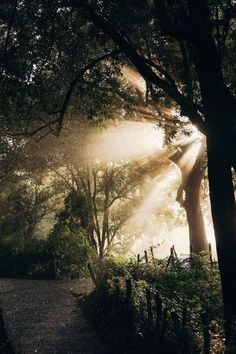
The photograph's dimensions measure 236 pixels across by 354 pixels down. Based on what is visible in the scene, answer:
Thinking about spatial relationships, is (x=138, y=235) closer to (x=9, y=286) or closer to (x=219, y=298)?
(x=9, y=286)

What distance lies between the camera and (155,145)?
27.8m

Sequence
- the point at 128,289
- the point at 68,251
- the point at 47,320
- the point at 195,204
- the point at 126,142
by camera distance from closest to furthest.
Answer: the point at 128,289, the point at 47,320, the point at 195,204, the point at 68,251, the point at 126,142

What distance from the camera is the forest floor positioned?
35.7 feet

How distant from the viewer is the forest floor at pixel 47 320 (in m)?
10.9

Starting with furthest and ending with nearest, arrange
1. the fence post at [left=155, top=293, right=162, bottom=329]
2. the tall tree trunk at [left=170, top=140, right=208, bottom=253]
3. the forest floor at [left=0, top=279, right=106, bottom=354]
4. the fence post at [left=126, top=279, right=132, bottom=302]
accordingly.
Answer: the tall tree trunk at [left=170, top=140, right=208, bottom=253], the fence post at [left=126, top=279, right=132, bottom=302], the forest floor at [left=0, top=279, right=106, bottom=354], the fence post at [left=155, top=293, right=162, bottom=329]

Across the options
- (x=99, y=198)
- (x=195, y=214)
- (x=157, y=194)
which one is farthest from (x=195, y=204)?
(x=157, y=194)

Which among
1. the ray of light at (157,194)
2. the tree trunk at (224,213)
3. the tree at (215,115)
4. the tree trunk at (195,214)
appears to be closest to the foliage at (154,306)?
the tree trunk at (224,213)

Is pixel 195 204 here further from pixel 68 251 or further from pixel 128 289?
pixel 128 289

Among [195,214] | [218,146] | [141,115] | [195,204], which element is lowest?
[218,146]

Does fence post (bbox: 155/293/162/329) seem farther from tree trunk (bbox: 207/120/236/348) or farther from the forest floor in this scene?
the forest floor

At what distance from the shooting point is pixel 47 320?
536 inches

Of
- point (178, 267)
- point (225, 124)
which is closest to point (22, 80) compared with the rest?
point (225, 124)

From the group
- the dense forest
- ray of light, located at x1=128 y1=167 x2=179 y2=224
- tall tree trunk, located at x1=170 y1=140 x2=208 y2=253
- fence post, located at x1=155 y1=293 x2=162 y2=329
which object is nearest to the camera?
the dense forest

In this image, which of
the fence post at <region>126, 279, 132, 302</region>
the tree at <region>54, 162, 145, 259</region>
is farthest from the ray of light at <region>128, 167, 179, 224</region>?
the fence post at <region>126, 279, 132, 302</region>
